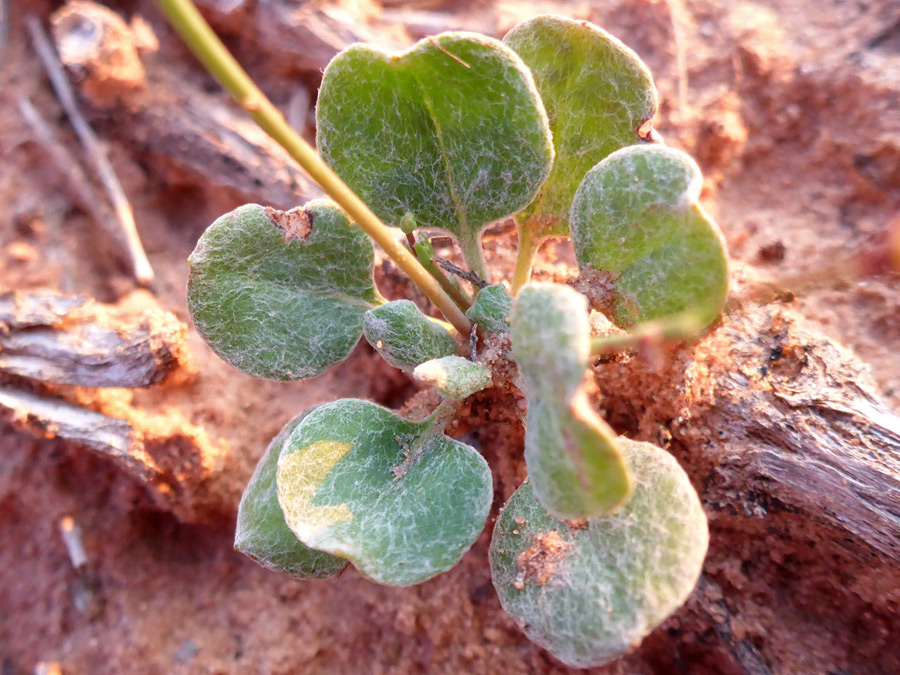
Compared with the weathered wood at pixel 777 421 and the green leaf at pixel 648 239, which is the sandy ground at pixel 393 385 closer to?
the weathered wood at pixel 777 421

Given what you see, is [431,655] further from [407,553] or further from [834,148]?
[834,148]

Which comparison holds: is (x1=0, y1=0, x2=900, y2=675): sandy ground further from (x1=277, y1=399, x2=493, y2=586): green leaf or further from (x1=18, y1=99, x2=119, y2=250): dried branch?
(x1=277, y1=399, x2=493, y2=586): green leaf

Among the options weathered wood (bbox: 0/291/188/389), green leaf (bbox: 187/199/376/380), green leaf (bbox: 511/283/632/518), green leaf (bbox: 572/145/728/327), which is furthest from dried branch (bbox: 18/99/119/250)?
green leaf (bbox: 511/283/632/518)

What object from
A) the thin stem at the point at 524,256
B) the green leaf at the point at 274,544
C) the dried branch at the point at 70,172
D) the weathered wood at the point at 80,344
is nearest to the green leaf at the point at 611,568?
the green leaf at the point at 274,544

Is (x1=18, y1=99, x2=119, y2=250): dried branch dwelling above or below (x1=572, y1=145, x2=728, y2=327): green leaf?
above

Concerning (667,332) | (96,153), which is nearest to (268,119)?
(667,332)

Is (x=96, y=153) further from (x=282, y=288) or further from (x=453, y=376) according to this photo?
(x=453, y=376)

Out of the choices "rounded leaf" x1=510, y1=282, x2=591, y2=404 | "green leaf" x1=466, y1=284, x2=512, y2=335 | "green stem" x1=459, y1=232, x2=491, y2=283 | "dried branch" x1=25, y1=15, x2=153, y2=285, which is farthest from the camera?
"dried branch" x1=25, y1=15, x2=153, y2=285
